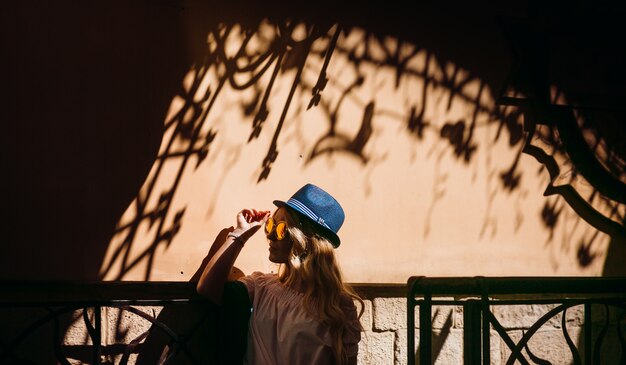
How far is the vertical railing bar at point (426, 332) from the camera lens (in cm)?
333

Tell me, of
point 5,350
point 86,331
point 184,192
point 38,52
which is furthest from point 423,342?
point 38,52

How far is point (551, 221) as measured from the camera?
15.6ft

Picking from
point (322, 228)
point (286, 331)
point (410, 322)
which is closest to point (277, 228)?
point (322, 228)

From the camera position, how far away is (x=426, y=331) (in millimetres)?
3350

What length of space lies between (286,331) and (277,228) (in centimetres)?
55

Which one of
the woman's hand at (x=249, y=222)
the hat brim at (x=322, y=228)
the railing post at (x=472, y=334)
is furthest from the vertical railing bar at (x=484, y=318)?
the woman's hand at (x=249, y=222)

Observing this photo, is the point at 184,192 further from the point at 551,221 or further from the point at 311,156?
the point at 551,221

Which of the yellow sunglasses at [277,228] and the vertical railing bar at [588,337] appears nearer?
the yellow sunglasses at [277,228]

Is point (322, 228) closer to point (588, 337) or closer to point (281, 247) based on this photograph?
point (281, 247)

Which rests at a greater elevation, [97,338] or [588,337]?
[588,337]

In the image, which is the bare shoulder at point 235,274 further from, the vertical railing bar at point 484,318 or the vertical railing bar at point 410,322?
the vertical railing bar at point 484,318

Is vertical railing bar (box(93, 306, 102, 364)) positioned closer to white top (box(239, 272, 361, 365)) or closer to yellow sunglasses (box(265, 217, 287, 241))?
white top (box(239, 272, 361, 365))

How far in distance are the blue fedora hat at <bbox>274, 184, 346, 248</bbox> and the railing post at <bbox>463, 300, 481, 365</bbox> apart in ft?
2.60

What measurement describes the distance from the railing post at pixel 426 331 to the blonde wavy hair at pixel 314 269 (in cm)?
40
